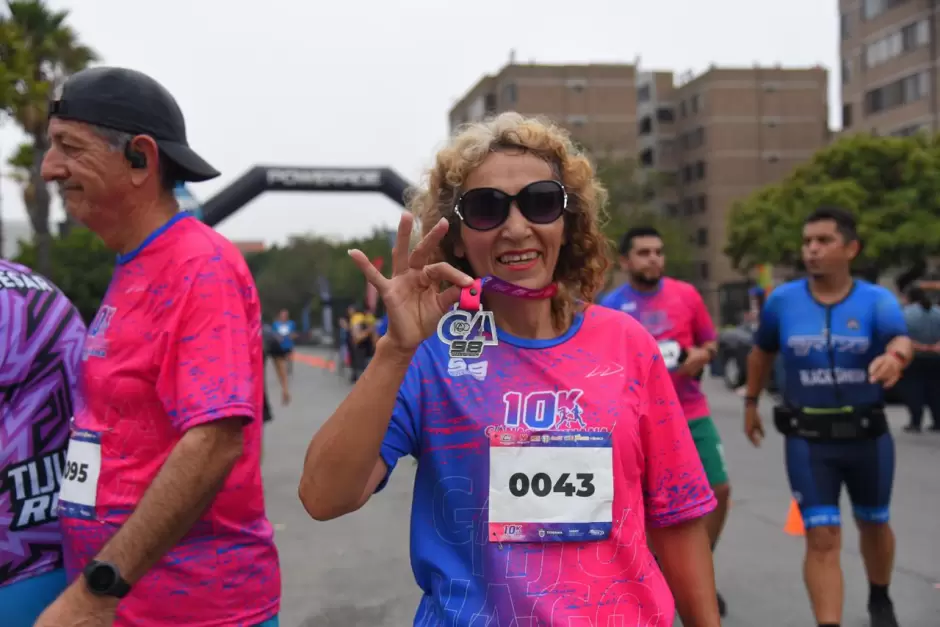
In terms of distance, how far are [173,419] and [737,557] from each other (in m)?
5.09

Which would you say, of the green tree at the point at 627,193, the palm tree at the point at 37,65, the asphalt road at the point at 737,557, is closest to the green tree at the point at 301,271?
the green tree at the point at 627,193

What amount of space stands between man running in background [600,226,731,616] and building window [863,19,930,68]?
49.6 m

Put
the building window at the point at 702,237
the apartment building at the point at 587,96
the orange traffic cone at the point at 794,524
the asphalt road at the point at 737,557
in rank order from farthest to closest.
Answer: the building window at the point at 702,237 → the apartment building at the point at 587,96 → the orange traffic cone at the point at 794,524 → the asphalt road at the point at 737,557

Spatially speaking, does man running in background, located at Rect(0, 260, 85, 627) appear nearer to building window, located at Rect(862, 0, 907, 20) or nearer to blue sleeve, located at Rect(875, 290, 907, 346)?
blue sleeve, located at Rect(875, 290, 907, 346)

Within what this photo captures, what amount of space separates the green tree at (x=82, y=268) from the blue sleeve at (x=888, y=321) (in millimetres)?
16258

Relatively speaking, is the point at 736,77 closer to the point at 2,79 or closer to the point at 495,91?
the point at 495,91

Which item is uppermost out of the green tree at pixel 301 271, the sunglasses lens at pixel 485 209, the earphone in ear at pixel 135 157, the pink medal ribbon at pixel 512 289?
the earphone in ear at pixel 135 157

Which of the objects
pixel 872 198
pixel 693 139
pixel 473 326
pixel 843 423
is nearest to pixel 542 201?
pixel 473 326

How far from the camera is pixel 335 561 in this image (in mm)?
6387

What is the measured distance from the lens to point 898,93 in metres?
50.6

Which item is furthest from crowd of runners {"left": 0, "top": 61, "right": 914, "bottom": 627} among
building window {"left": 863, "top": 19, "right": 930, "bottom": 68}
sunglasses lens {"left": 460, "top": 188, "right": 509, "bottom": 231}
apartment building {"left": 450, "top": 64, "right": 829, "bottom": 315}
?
apartment building {"left": 450, "top": 64, "right": 829, "bottom": 315}

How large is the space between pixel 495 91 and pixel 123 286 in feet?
238

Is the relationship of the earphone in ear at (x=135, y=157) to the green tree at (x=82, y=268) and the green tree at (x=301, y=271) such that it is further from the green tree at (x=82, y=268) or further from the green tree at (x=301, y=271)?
the green tree at (x=301, y=271)

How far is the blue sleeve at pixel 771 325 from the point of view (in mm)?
4887
